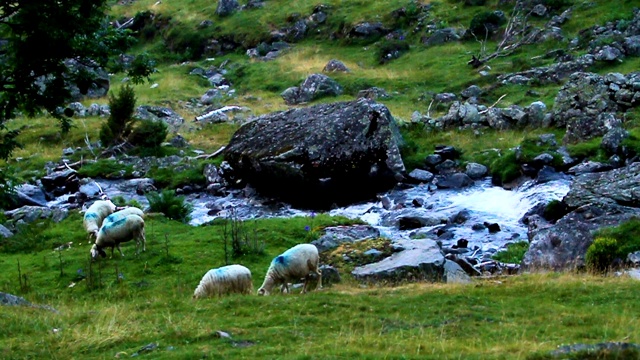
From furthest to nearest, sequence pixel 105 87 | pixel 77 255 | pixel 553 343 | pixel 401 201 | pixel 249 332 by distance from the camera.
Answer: pixel 105 87 < pixel 401 201 < pixel 77 255 < pixel 249 332 < pixel 553 343

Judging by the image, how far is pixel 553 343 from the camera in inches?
448

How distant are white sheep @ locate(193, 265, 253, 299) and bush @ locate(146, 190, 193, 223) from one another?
11.2 m

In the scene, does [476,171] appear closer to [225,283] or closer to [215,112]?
[225,283]

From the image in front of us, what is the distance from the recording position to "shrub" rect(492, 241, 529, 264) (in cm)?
2284

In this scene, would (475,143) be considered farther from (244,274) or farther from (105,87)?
(105,87)

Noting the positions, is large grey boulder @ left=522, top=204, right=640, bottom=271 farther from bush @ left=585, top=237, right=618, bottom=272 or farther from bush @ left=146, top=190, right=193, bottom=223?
bush @ left=146, top=190, right=193, bottom=223

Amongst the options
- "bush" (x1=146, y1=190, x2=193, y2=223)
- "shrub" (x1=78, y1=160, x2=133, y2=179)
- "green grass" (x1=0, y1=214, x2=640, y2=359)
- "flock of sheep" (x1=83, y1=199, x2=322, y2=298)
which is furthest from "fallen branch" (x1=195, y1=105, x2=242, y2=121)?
"flock of sheep" (x1=83, y1=199, x2=322, y2=298)

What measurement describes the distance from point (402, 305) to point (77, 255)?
1189 cm

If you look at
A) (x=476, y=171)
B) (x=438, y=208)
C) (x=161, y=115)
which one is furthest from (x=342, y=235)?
(x=161, y=115)

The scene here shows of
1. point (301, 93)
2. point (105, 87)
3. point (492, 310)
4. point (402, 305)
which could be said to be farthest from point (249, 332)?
point (105, 87)

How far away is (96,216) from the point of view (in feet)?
84.9

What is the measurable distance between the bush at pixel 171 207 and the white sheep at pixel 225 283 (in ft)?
36.7

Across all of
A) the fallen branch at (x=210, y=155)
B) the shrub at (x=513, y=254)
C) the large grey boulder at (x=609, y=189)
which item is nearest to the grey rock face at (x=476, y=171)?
the large grey boulder at (x=609, y=189)

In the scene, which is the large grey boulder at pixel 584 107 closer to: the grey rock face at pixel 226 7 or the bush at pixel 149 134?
the bush at pixel 149 134
